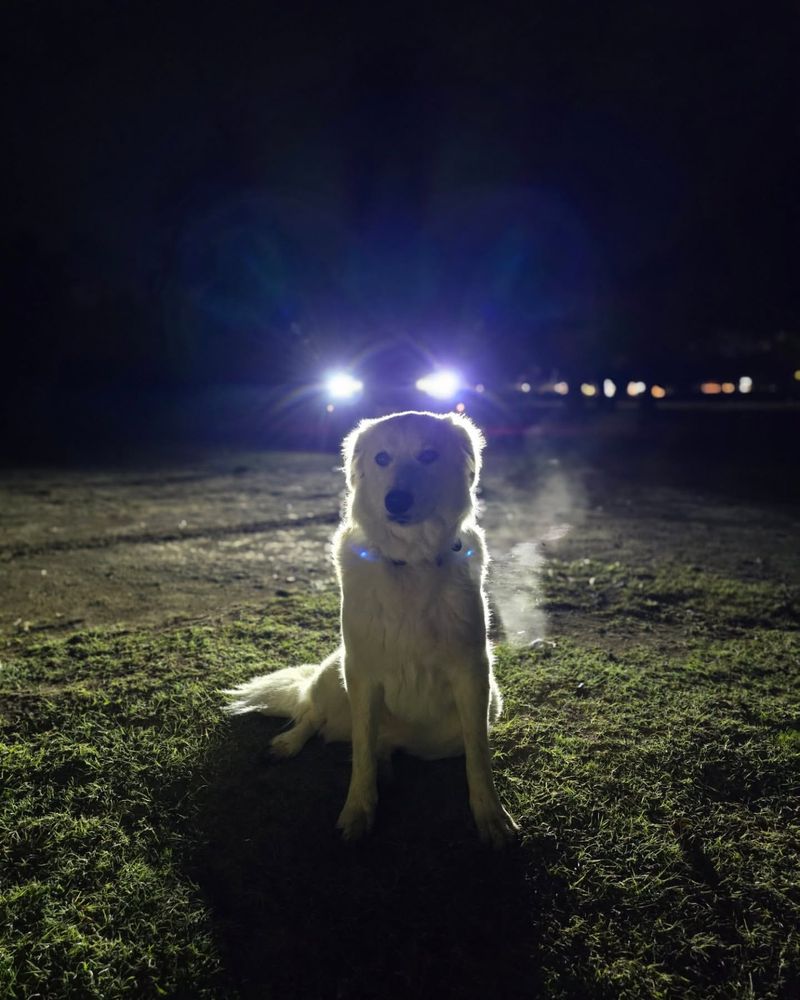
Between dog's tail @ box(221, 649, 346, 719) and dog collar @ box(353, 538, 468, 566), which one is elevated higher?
dog collar @ box(353, 538, 468, 566)

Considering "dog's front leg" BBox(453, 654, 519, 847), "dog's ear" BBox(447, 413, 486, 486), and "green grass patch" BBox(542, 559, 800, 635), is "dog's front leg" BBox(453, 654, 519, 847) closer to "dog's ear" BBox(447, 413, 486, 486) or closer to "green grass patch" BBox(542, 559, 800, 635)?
"dog's ear" BBox(447, 413, 486, 486)

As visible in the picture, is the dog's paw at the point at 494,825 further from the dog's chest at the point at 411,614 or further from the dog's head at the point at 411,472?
the dog's head at the point at 411,472

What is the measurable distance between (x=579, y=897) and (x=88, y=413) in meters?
31.3

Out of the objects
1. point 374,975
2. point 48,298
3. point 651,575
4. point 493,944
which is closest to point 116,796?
point 374,975

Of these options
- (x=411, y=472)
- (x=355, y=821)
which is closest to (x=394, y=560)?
(x=411, y=472)

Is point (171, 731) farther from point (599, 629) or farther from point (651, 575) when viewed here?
point (651, 575)

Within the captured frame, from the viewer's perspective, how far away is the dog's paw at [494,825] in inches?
101

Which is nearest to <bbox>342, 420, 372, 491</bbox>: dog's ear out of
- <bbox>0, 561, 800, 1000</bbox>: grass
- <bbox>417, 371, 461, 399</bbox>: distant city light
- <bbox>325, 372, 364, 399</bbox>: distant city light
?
<bbox>0, 561, 800, 1000</bbox>: grass

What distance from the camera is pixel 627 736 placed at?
3371 mm

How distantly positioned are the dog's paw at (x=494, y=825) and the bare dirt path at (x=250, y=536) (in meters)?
2.32

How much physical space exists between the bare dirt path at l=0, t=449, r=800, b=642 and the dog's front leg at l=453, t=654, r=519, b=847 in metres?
2.29

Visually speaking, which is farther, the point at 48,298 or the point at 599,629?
the point at 48,298

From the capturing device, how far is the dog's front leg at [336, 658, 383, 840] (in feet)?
8.80

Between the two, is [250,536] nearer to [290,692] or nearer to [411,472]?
[290,692]
